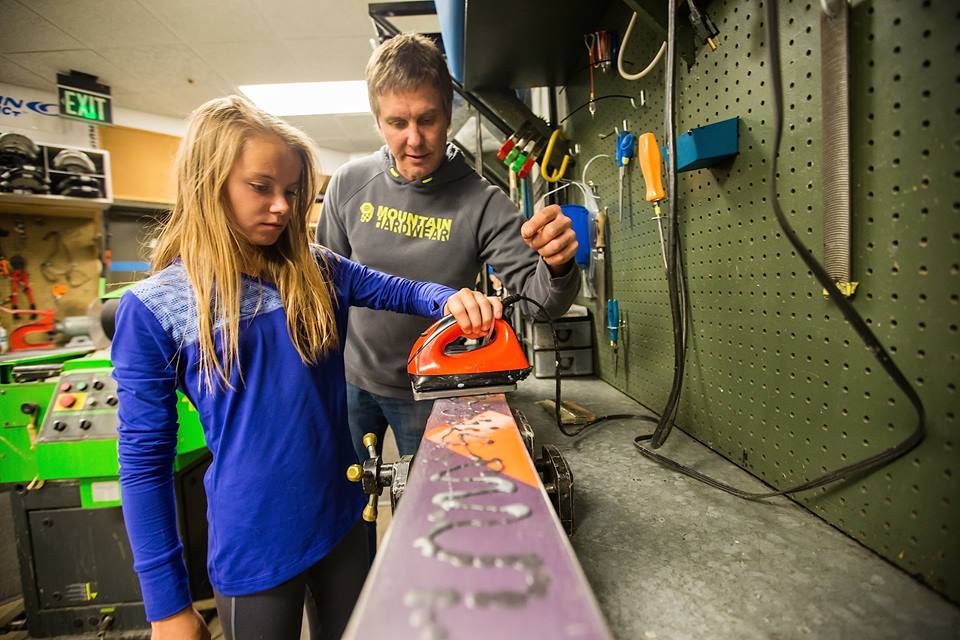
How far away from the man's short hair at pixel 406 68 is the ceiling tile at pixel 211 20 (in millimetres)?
Answer: 2460

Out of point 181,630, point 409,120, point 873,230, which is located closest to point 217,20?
point 409,120

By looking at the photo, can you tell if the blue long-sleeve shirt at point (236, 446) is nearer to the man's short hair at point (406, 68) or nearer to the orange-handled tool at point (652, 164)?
the man's short hair at point (406, 68)

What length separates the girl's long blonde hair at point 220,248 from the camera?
734 millimetres

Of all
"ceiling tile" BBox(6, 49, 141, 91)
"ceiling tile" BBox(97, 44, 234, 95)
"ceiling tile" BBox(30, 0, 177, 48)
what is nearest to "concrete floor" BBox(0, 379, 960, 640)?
"ceiling tile" BBox(30, 0, 177, 48)

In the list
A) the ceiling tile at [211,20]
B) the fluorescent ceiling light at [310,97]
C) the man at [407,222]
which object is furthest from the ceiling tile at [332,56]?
the man at [407,222]

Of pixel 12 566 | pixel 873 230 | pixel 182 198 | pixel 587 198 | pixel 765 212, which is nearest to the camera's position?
pixel 873 230

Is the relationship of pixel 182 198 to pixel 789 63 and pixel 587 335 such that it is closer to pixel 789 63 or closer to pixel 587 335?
pixel 789 63

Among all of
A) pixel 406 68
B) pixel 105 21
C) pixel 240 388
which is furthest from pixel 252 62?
pixel 240 388

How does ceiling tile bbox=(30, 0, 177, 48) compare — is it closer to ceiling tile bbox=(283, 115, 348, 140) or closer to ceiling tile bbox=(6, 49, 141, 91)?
ceiling tile bbox=(6, 49, 141, 91)

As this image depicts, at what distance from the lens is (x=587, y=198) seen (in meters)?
1.40

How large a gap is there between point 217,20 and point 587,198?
121 inches

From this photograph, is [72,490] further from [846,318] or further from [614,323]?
[846,318]

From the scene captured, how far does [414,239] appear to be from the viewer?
45.6 inches

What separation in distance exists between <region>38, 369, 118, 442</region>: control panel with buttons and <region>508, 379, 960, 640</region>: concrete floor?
4.87 ft
